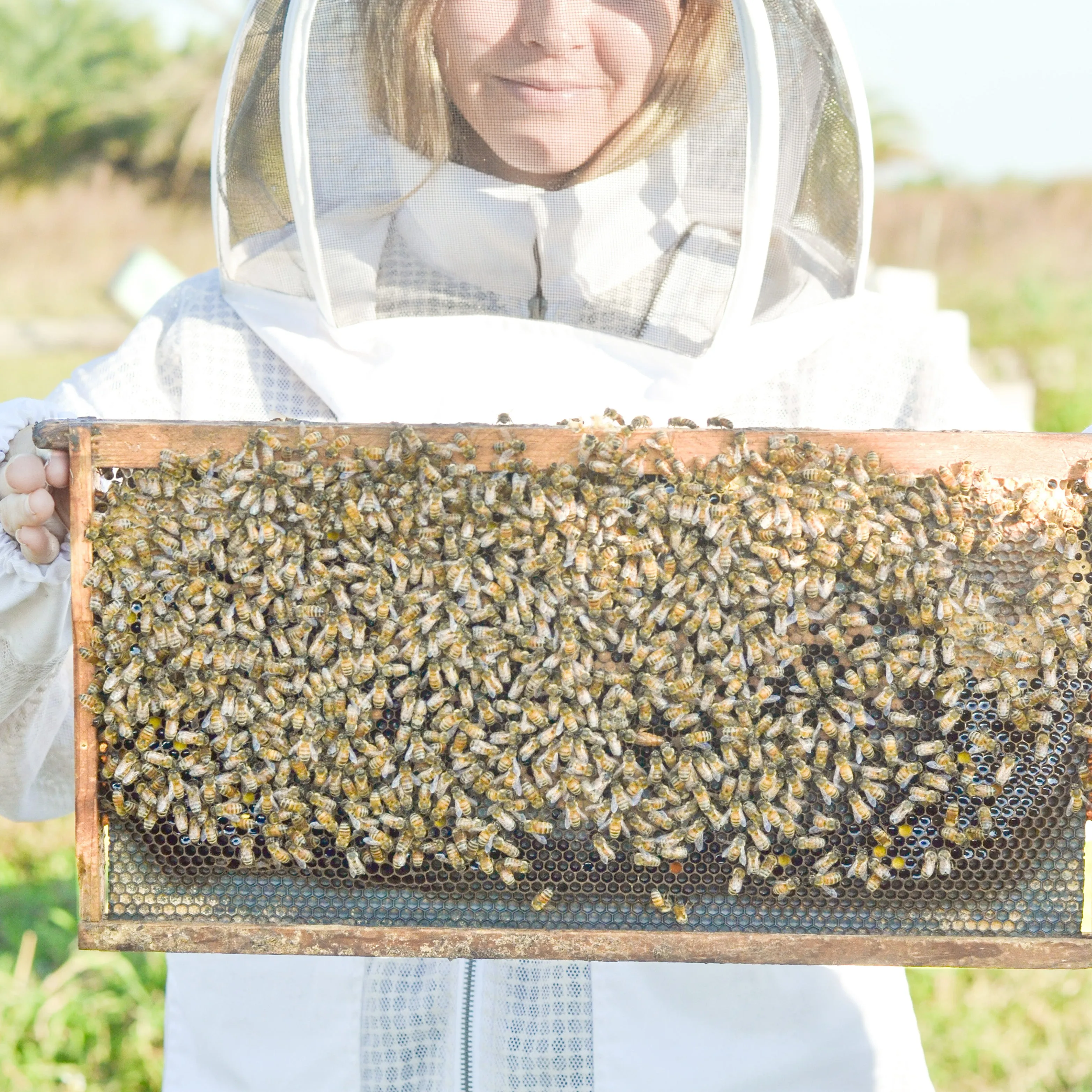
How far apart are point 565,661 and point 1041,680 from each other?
0.93 meters

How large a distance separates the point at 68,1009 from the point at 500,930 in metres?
3.13

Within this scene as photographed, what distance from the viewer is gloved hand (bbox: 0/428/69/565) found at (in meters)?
2.13

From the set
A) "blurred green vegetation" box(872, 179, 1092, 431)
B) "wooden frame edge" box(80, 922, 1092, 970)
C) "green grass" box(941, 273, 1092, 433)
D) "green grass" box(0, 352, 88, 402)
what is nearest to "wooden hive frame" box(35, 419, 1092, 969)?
"wooden frame edge" box(80, 922, 1092, 970)

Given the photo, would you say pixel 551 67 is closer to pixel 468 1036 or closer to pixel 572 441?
pixel 572 441

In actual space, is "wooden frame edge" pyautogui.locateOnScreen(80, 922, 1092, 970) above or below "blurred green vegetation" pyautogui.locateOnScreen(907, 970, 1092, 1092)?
above

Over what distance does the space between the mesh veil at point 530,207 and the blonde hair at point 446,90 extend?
16 mm

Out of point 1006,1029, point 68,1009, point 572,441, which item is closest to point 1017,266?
point 1006,1029

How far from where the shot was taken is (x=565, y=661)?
2.05 m

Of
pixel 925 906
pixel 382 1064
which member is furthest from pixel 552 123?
pixel 382 1064

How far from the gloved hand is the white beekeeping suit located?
242 mm

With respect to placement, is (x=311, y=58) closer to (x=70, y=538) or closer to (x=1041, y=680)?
(x=70, y=538)

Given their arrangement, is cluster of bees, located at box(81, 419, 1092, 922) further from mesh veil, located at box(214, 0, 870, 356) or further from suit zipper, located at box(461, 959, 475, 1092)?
mesh veil, located at box(214, 0, 870, 356)

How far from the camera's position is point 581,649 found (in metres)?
2.06

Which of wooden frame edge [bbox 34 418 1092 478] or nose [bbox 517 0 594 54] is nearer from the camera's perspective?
wooden frame edge [bbox 34 418 1092 478]
